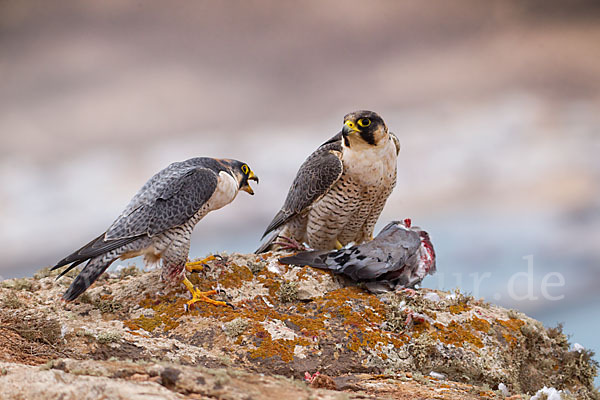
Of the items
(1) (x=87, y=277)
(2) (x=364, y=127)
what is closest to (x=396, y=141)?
(2) (x=364, y=127)

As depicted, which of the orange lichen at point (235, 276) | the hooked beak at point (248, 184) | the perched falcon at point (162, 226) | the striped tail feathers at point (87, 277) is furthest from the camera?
the hooked beak at point (248, 184)

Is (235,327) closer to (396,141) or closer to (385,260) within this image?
(385,260)

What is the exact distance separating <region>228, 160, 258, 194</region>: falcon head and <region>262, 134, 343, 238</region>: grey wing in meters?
0.92

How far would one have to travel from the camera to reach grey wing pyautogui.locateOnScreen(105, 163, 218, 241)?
20.6 feet

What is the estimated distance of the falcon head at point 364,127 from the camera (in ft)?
24.3

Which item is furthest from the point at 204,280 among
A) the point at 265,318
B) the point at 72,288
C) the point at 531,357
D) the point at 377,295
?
the point at 531,357

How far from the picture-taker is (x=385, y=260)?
7.10 m

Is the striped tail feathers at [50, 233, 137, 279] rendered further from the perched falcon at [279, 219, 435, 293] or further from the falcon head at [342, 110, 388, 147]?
the falcon head at [342, 110, 388, 147]

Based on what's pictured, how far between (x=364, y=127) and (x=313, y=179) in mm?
1054

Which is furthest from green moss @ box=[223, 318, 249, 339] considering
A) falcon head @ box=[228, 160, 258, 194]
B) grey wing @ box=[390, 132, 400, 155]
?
grey wing @ box=[390, 132, 400, 155]

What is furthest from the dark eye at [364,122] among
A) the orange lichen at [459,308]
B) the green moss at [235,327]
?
the green moss at [235,327]

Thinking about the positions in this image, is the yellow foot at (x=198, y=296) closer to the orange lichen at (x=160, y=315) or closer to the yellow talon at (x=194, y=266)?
the orange lichen at (x=160, y=315)

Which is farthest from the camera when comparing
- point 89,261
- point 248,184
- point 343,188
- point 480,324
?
point 343,188

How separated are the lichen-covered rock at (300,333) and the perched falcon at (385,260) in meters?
0.18
